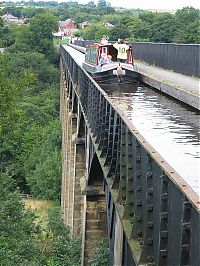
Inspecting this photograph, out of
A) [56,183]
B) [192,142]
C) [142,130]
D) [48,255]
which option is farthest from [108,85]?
[56,183]

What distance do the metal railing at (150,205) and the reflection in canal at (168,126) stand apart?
13.4 inches

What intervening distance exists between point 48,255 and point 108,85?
7532mm

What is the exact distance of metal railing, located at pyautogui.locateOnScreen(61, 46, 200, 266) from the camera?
11.3 feet

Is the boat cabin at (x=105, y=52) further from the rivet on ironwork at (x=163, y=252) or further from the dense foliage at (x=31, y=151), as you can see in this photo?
the rivet on ironwork at (x=163, y=252)

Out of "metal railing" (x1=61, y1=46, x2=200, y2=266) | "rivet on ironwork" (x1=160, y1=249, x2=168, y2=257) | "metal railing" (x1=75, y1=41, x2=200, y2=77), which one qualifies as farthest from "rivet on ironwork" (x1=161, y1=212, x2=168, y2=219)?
"metal railing" (x1=75, y1=41, x2=200, y2=77)

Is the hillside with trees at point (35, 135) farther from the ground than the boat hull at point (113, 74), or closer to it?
closer to it

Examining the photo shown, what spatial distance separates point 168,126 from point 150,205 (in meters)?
4.07

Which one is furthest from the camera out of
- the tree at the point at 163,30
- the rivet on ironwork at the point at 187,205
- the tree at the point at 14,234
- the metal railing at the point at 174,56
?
the tree at the point at 163,30

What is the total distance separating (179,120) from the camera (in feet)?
30.4

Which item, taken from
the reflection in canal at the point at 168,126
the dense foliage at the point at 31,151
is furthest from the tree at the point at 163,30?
the reflection in canal at the point at 168,126

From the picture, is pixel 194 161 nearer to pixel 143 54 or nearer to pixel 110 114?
pixel 110 114

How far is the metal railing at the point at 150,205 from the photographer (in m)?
3.46

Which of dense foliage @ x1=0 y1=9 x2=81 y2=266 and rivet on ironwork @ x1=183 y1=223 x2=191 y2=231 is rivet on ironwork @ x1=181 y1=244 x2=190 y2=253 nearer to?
rivet on ironwork @ x1=183 y1=223 x2=191 y2=231

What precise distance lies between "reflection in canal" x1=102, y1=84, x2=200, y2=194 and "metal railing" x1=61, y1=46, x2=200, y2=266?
1.12ft
